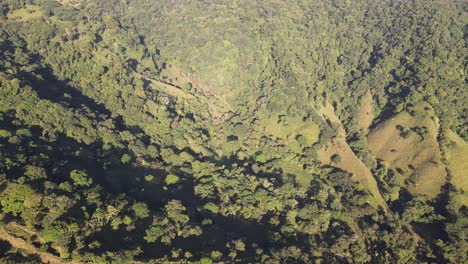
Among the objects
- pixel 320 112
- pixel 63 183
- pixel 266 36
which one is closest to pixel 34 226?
pixel 63 183

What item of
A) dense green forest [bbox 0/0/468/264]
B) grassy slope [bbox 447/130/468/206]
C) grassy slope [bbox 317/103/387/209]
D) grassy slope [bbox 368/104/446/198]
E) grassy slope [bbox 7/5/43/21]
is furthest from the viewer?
grassy slope [bbox 7/5/43/21]

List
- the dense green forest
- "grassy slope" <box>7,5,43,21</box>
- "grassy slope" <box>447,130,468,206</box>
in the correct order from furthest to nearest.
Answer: "grassy slope" <box>7,5,43,21</box> → "grassy slope" <box>447,130,468,206</box> → the dense green forest

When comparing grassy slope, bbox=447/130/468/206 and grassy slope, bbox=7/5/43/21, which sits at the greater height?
grassy slope, bbox=7/5/43/21

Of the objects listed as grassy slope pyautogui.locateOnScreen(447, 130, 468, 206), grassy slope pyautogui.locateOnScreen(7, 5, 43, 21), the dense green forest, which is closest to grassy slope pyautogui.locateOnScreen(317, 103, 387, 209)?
the dense green forest

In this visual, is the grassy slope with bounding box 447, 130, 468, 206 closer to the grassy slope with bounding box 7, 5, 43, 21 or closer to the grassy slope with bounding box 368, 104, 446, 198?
the grassy slope with bounding box 368, 104, 446, 198

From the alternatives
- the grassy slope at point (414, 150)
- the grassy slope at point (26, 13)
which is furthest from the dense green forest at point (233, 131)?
the grassy slope at point (26, 13)

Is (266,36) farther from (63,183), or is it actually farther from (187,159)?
(63,183)

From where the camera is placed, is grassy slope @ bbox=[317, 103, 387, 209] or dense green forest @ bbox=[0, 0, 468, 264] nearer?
dense green forest @ bbox=[0, 0, 468, 264]
